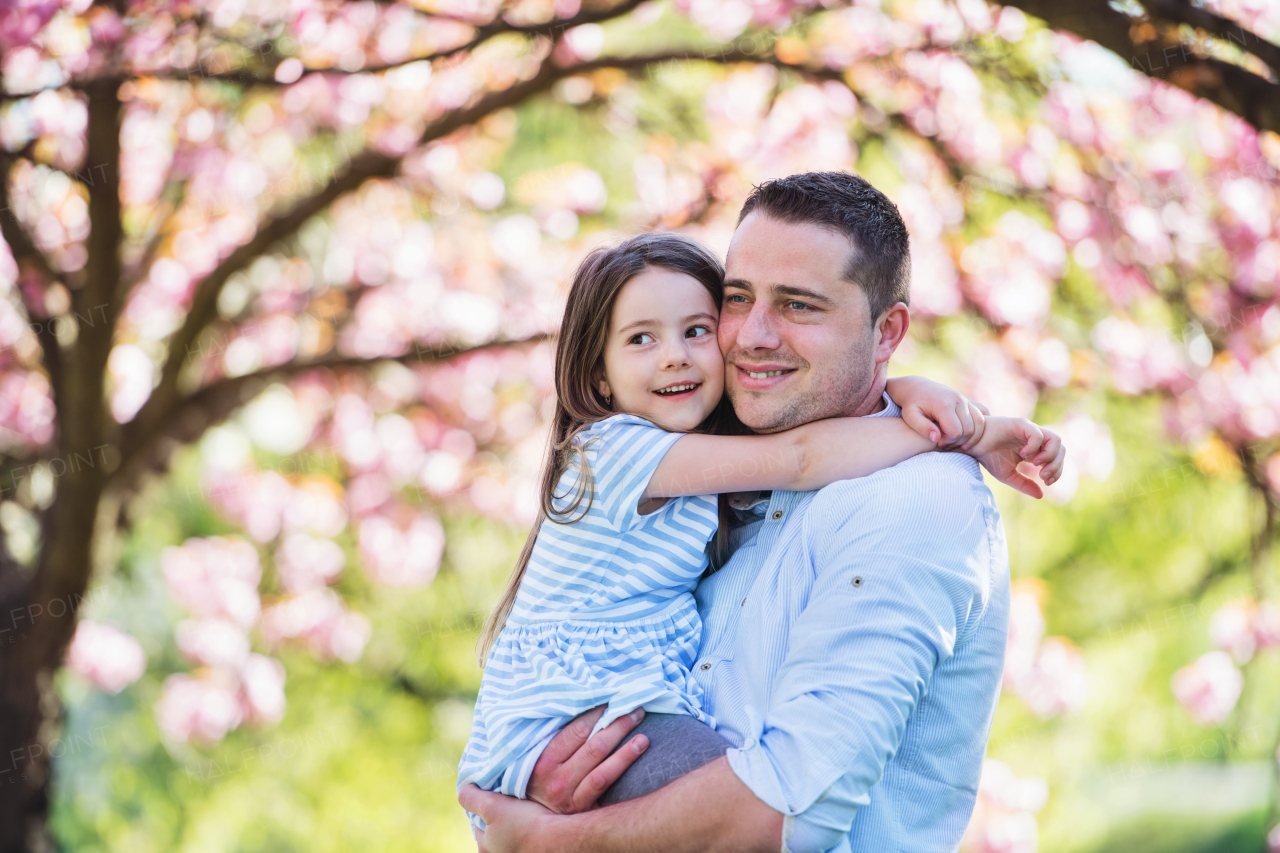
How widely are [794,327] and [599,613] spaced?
613 millimetres

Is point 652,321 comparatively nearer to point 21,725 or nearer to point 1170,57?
point 1170,57

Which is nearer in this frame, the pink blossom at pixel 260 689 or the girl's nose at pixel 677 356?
the girl's nose at pixel 677 356

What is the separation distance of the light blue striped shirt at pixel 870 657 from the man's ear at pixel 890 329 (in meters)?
0.30

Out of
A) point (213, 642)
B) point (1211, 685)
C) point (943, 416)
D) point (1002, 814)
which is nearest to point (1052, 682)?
point (1002, 814)

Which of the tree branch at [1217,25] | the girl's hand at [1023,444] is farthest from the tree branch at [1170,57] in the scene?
the girl's hand at [1023,444]

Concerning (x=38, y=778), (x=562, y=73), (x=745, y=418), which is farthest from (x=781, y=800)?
(x=38, y=778)

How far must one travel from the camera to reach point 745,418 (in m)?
1.94

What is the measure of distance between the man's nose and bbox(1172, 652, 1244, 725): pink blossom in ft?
14.9

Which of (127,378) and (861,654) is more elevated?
(861,654)

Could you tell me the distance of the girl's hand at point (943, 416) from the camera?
5.90 feet

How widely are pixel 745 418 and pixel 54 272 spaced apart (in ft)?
10.5

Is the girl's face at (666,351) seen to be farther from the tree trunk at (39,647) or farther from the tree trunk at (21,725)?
the tree trunk at (21,725)

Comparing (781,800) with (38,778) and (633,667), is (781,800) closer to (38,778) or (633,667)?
(633,667)

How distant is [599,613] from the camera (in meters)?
1.85
